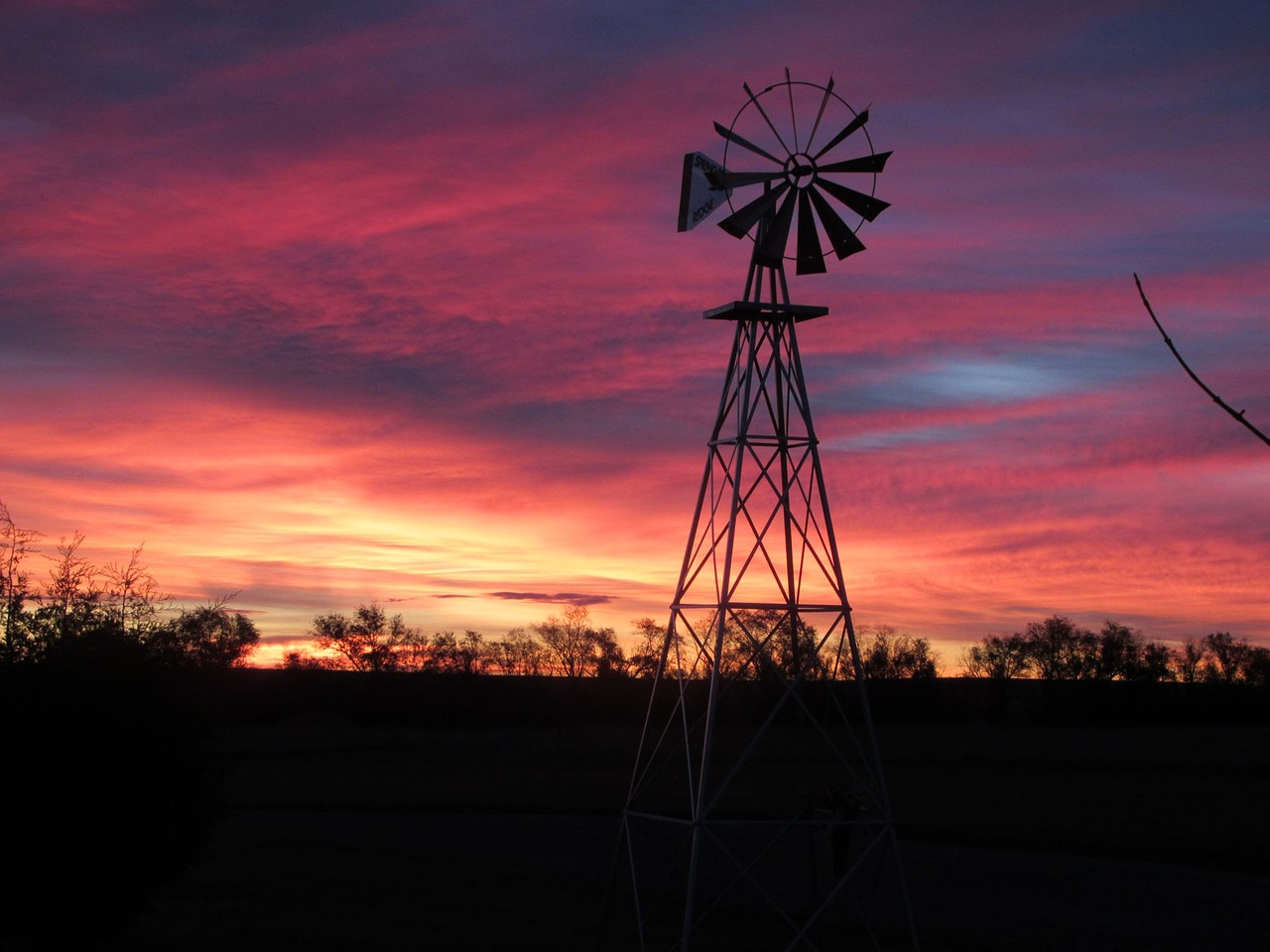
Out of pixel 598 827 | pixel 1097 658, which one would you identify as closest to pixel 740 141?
pixel 598 827

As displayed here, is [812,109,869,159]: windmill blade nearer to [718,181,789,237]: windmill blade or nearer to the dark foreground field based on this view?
[718,181,789,237]: windmill blade

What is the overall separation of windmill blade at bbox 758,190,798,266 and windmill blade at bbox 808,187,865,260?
36 centimetres

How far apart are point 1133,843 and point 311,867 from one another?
53.5 ft

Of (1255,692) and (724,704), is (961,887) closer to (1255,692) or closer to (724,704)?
(724,704)

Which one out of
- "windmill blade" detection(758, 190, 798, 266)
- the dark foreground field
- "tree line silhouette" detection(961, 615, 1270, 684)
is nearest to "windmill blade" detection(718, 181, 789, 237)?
"windmill blade" detection(758, 190, 798, 266)

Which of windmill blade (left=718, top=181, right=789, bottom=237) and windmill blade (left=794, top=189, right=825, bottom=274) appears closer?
windmill blade (left=718, top=181, right=789, bottom=237)

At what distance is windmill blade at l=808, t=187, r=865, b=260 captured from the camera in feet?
47.7

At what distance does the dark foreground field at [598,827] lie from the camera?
17500 mm

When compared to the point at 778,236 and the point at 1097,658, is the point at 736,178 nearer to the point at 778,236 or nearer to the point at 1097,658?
the point at 778,236

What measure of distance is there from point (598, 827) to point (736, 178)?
18.4 meters

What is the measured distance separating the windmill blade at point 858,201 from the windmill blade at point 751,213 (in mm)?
591

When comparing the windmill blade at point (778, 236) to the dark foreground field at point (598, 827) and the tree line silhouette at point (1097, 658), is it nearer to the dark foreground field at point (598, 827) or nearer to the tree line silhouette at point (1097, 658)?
the dark foreground field at point (598, 827)

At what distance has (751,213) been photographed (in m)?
14.2

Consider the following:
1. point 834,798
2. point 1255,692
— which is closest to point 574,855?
point 834,798
